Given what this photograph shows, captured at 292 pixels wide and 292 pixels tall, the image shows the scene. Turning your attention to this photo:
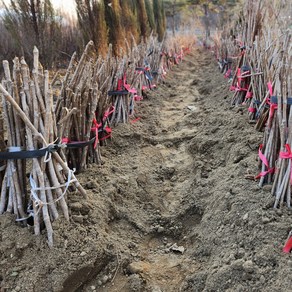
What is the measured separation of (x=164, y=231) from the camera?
7.44 ft

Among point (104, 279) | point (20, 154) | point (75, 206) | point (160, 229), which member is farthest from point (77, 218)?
point (160, 229)

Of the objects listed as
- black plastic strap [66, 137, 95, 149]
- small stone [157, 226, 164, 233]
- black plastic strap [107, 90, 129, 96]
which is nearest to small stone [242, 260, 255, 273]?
small stone [157, 226, 164, 233]

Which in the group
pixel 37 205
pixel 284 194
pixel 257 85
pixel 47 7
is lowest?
pixel 284 194

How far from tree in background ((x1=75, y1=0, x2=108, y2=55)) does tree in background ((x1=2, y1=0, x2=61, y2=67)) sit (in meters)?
0.55

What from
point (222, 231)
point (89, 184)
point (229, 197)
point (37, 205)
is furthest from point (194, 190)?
point (37, 205)

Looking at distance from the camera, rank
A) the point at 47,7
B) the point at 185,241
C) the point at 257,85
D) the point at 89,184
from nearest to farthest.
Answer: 1. the point at 185,241
2. the point at 89,184
3. the point at 257,85
4. the point at 47,7

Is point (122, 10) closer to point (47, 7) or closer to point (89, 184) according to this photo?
point (47, 7)

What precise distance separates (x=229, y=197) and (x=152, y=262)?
670mm

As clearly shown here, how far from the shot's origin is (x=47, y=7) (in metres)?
5.36

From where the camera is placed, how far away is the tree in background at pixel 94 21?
535 centimetres

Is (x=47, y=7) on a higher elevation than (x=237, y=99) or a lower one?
higher

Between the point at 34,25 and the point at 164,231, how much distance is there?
14.4ft

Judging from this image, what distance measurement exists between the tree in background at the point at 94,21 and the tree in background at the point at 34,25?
0.55 metres

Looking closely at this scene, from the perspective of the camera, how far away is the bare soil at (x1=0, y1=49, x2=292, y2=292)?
1.65 metres
